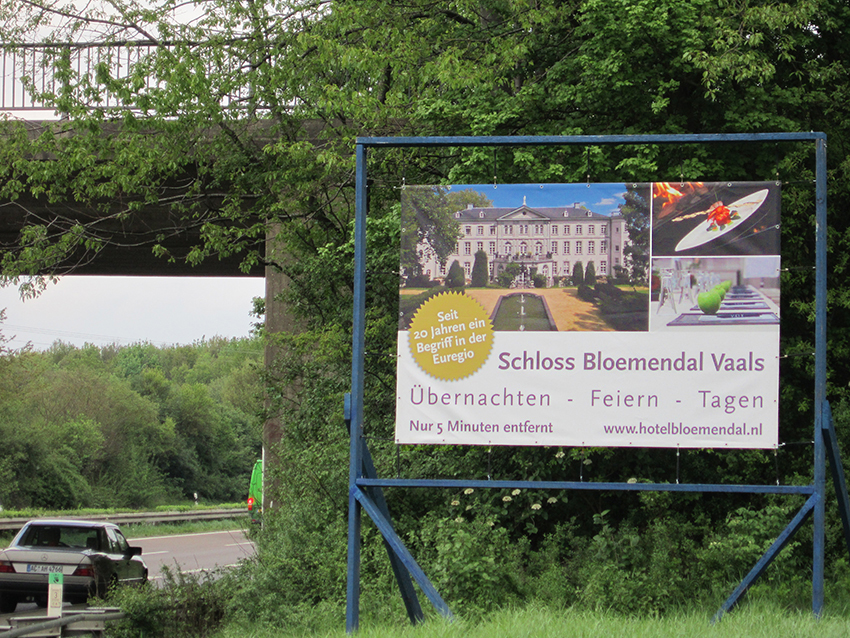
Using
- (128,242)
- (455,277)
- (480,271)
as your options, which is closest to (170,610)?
(455,277)

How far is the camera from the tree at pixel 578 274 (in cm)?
746

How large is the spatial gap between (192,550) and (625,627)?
27.5 meters

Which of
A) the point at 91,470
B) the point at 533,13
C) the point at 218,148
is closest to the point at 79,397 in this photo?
the point at 91,470

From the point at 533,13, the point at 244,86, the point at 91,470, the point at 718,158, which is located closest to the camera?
the point at 718,158

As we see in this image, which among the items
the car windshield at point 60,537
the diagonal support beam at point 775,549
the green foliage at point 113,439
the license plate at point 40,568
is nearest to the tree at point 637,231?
the diagonal support beam at point 775,549

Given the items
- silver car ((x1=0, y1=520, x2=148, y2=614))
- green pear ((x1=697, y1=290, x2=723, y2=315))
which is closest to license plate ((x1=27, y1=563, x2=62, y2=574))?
silver car ((x1=0, y1=520, x2=148, y2=614))

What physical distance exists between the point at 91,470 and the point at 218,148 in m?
52.8

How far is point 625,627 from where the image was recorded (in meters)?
6.21

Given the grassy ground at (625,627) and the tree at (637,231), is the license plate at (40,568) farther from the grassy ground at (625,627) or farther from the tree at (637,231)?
the tree at (637,231)

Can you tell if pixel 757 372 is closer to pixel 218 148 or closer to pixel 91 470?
pixel 218 148

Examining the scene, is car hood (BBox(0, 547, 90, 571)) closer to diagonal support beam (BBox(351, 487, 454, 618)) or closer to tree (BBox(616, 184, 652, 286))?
diagonal support beam (BBox(351, 487, 454, 618))

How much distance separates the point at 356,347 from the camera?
24.2 feet

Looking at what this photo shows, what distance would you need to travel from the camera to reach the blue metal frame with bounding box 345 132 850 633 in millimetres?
6785

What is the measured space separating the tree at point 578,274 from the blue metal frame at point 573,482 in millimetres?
970
